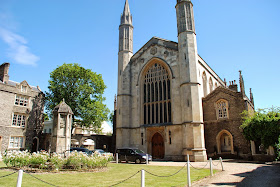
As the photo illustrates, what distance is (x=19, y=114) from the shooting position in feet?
87.6

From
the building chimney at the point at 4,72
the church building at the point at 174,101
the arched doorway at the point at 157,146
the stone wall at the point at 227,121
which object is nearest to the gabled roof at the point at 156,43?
the church building at the point at 174,101

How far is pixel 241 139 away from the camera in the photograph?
22.9 m

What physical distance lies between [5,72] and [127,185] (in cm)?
2448

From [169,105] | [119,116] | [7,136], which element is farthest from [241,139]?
[7,136]

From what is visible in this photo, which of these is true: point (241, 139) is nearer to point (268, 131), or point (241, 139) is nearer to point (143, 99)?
point (268, 131)

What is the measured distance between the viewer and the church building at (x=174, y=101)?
23.6 meters

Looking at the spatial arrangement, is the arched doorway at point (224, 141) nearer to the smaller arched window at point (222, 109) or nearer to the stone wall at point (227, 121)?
the stone wall at point (227, 121)

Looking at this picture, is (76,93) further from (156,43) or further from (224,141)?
(224,141)

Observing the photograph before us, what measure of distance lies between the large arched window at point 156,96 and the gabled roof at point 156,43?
2.64 m

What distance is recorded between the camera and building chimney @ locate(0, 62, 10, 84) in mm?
26234

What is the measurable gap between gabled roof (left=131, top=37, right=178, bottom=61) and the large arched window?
8.67 ft

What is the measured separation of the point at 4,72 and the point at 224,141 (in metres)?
27.4

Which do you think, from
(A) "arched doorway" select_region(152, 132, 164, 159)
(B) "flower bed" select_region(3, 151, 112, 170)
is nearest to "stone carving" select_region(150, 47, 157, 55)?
(A) "arched doorway" select_region(152, 132, 164, 159)

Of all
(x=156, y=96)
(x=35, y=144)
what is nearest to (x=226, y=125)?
(x=156, y=96)
